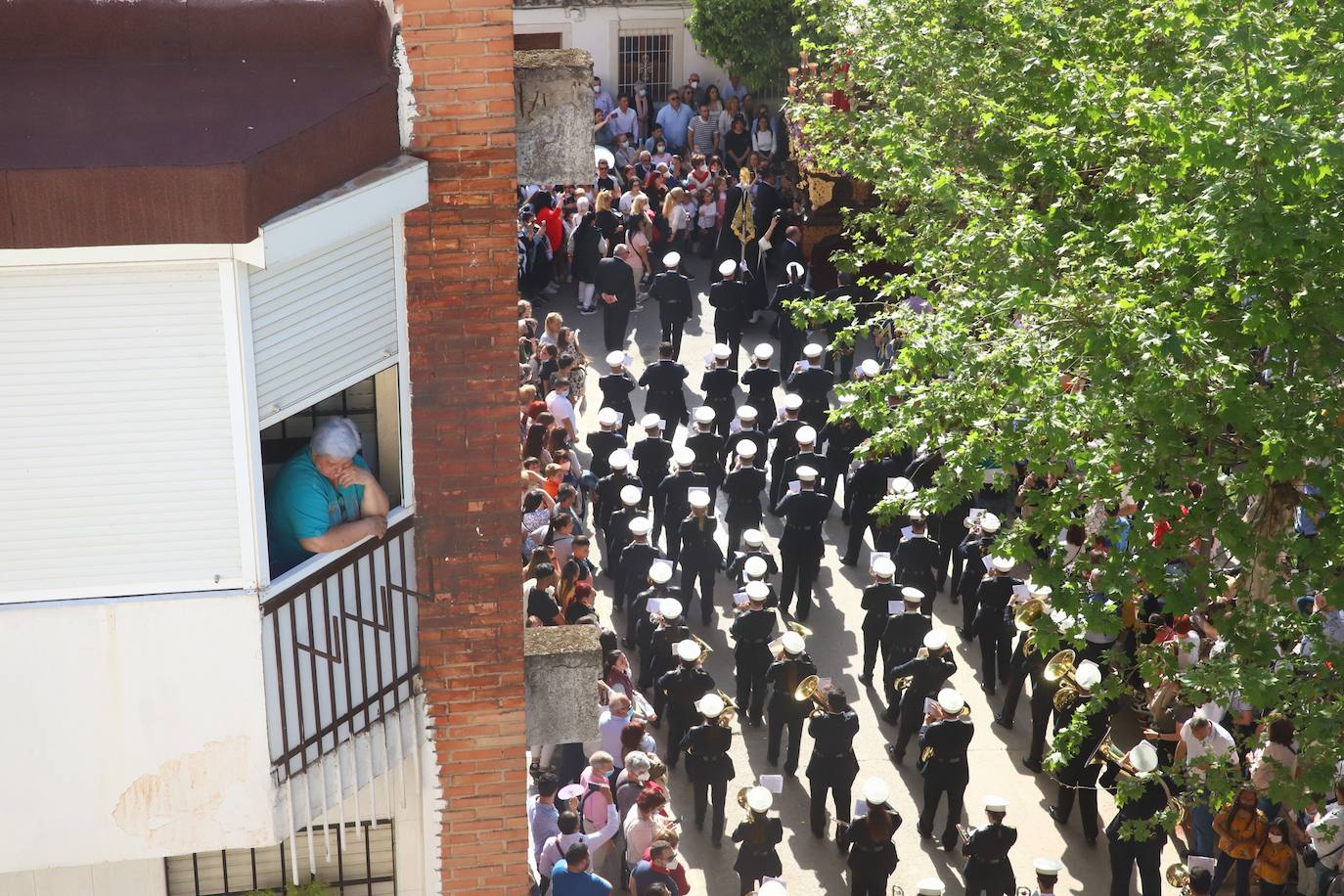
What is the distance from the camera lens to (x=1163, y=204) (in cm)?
979

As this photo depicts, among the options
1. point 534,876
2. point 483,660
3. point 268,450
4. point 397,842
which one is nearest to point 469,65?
point 268,450

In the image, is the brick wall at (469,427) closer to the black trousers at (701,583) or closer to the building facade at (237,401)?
the building facade at (237,401)

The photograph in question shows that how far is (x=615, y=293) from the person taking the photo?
68.6 feet

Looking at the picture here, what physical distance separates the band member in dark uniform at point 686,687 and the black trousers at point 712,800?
0.40 metres

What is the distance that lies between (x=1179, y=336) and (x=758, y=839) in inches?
186

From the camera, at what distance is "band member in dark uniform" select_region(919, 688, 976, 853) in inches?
493

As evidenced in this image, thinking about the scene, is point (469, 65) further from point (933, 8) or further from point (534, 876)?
point (933, 8)

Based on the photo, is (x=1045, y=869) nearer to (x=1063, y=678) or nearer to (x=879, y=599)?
(x=1063, y=678)

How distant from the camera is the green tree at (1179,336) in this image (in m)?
8.60

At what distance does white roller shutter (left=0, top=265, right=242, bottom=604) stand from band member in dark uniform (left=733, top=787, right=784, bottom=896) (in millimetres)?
5660

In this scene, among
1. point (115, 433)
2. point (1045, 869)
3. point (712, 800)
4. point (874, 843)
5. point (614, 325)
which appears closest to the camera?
point (115, 433)

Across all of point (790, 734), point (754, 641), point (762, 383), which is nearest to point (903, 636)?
point (754, 641)

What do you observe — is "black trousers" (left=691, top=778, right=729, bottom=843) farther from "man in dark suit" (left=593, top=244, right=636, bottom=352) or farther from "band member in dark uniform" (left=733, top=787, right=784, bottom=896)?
"man in dark suit" (left=593, top=244, right=636, bottom=352)

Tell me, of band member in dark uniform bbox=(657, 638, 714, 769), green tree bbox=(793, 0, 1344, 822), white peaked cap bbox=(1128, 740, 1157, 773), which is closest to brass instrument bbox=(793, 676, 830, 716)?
band member in dark uniform bbox=(657, 638, 714, 769)
